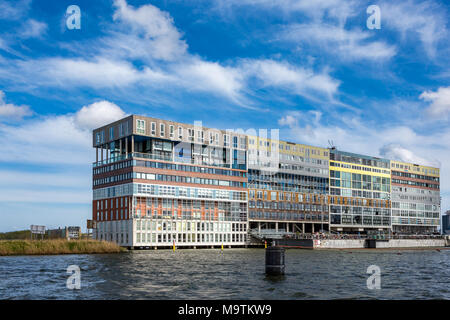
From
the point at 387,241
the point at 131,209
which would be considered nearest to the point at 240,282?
the point at 131,209

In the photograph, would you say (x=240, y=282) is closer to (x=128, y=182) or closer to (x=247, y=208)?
(x=128, y=182)

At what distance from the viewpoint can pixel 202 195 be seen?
134 meters

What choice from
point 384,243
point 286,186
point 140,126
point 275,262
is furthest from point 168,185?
point 275,262

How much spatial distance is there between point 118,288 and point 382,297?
18.1m

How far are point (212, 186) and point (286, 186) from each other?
31531mm

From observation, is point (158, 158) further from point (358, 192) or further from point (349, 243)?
point (358, 192)

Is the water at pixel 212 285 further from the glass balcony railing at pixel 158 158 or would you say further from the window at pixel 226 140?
the window at pixel 226 140

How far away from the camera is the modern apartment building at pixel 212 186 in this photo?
124250mm

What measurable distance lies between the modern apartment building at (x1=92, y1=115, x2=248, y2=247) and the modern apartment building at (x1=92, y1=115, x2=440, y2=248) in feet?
0.87

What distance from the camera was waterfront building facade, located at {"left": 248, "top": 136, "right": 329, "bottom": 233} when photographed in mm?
149750

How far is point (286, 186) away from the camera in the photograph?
15712 cm

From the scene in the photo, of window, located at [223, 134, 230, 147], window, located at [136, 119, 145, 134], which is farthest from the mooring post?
window, located at [223, 134, 230, 147]

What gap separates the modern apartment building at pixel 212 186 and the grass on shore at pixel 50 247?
93.2 feet
